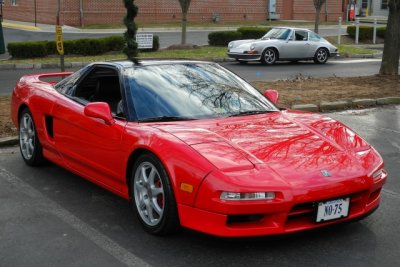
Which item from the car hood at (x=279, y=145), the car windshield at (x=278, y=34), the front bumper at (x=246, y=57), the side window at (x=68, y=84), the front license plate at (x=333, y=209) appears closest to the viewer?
the front license plate at (x=333, y=209)

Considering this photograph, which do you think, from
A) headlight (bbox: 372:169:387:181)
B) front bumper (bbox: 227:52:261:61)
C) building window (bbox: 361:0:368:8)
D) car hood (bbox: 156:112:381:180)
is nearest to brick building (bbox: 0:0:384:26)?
building window (bbox: 361:0:368:8)

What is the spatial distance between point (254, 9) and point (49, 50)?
80.9 feet

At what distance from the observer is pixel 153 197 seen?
4.14m

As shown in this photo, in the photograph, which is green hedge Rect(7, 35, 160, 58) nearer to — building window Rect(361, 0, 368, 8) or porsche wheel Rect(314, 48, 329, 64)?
porsche wheel Rect(314, 48, 329, 64)

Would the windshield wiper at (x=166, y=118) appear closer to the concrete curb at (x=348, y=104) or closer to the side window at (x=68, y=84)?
the side window at (x=68, y=84)

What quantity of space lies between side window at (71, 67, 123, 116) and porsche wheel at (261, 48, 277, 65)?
1372cm

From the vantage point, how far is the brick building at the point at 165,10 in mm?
33406

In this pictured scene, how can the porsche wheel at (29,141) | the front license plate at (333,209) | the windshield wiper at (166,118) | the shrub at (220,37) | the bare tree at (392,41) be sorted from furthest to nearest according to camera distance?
the shrub at (220,37) < the bare tree at (392,41) < the porsche wheel at (29,141) < the windshield wiper at (166,118) < the front license plate at (333,209)

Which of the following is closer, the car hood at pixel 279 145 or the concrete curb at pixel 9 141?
the car hood at pixel 279 145

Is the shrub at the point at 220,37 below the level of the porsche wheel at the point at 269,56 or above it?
above

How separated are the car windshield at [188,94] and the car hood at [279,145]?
206mm

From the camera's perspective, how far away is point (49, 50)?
18.8m

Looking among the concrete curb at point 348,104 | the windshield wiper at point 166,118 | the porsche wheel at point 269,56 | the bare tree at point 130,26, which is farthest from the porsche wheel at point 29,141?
the porsche wheel at point 269,56

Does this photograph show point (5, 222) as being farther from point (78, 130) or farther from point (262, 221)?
point (262, 221)
